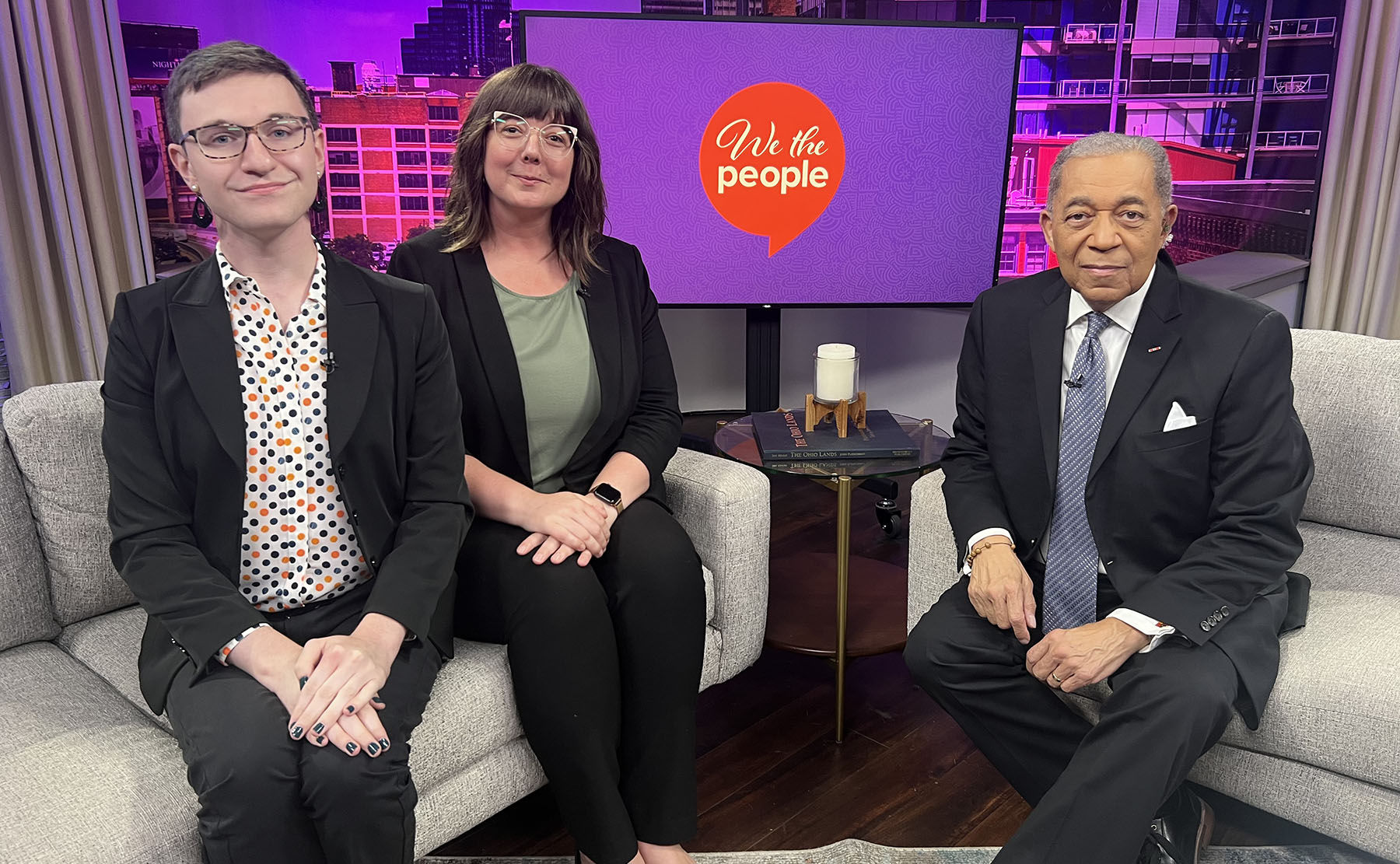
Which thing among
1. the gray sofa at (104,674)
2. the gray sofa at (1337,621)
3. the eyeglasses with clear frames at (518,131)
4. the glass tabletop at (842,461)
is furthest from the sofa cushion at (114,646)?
the gray sofa at (1337,621)

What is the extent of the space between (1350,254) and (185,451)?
3.43 metres

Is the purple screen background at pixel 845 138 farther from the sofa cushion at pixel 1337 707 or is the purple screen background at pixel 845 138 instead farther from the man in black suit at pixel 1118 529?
the sofa cushion at pixel 1337 707

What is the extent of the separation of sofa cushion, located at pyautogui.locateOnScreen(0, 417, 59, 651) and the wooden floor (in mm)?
782

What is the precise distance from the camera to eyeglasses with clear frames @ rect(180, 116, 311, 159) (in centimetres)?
137

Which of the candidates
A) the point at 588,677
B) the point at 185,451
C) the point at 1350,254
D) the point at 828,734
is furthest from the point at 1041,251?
the point at 185,451

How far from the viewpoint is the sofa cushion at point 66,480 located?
1.70 meters

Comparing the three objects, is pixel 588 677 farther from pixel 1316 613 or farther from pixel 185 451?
pixel 1316 613

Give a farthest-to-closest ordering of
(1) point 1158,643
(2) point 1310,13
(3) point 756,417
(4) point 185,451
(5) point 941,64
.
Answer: (2) point 1310,13 < (5) point 941,64 < (3) point 756,417 < (1) point 1158,643 < (4) point 185,451

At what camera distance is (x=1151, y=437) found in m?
1.63

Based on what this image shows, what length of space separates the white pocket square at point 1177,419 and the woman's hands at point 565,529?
888 millimetres

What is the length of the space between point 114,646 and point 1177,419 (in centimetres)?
173

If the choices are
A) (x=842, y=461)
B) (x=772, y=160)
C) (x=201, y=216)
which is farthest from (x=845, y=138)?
(x=201, y=216)

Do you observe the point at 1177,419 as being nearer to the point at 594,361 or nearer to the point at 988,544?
the point at 988,544

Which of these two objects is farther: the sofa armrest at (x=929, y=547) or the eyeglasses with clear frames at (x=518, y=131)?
the sofa armrest at (x=929, y=547)
